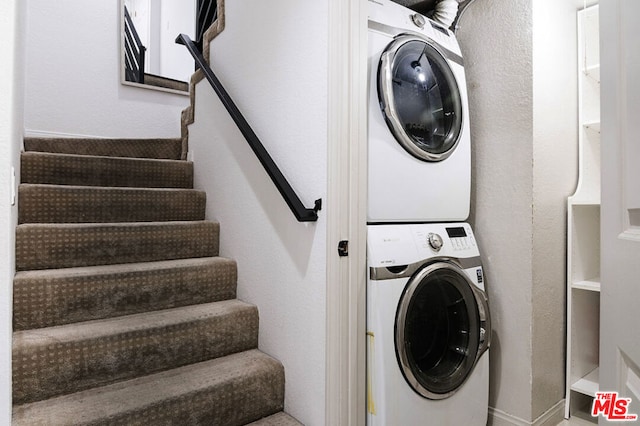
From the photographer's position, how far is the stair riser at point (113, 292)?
1448mm

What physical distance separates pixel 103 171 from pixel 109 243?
723mm

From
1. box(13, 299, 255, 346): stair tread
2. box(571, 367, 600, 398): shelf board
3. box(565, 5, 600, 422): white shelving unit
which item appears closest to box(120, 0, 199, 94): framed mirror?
box(13, 299, 255, 346): stair tread

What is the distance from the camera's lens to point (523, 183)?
5.52 feet

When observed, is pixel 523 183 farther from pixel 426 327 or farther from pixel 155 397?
pixel 155 397

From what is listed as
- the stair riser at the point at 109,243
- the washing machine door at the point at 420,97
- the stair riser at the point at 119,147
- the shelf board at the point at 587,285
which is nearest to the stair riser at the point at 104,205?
the stair riser at the point at 109,243

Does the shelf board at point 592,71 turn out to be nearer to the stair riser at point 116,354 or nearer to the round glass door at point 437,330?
the round glass door at point 437,330

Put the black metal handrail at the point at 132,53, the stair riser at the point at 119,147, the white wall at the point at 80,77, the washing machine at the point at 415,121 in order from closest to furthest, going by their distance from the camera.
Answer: the washing machine at the point at 415,121 → the stair riser at the point at 119,147 → the white wall at the point at 80,77 → the black metal handrail at the point at 132,53

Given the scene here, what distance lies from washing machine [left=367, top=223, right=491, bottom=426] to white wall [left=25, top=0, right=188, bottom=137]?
3.18 meters

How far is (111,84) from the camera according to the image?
3.43 meters

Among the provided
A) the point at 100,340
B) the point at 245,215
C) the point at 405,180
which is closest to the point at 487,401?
the point at 405,180

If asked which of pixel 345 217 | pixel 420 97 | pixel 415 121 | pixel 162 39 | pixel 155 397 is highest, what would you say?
pixel 162 39

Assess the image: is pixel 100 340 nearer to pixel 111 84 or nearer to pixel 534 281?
pixel 534 281

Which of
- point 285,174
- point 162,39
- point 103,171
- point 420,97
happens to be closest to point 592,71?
point 420,97

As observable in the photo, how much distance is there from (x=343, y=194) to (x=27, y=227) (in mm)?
1486
